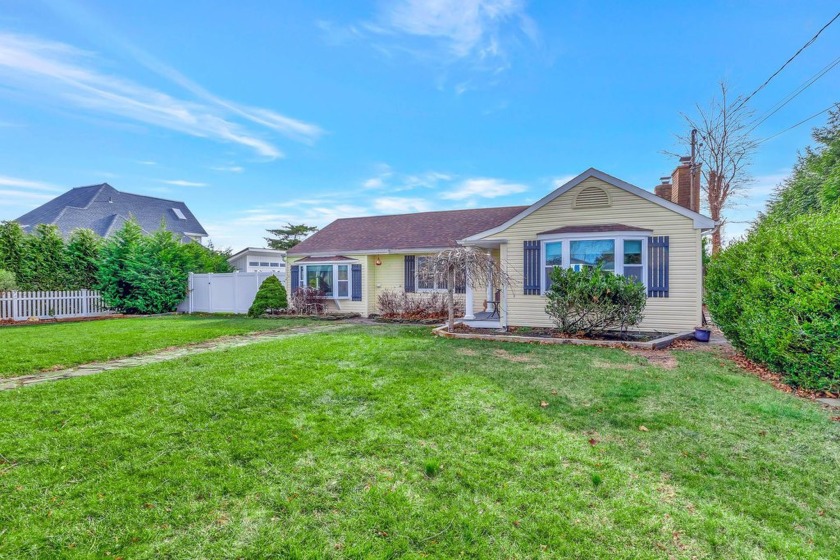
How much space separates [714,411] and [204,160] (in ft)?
69.8

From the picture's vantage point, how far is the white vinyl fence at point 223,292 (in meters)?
17.7

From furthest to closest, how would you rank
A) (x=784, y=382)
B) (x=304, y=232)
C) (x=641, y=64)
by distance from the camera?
(x=304, y=232), (x=641, y=64), (x=784, y=382)

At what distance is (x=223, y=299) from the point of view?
17953 mm

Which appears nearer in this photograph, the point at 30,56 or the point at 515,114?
the point at 30,56

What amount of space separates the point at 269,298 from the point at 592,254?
12.0 meters

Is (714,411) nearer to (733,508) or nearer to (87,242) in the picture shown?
(733,508)

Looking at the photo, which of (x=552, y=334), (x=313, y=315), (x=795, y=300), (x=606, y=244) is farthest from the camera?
(x=313, y=315)

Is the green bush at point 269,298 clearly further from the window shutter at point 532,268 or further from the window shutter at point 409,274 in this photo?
the window shutter at point 532,268

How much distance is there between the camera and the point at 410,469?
10.7 ft

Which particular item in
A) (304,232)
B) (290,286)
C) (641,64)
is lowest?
(290,286)

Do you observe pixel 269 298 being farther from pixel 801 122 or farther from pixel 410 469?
pixel 801 122

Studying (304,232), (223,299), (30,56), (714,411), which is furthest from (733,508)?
(304,232)

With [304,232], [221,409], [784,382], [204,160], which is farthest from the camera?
[304,232]

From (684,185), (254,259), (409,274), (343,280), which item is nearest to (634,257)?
(684,185)
